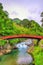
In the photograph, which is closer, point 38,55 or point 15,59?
point 38,55

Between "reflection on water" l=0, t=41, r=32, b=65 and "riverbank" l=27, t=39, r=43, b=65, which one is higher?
"riverbank" l=27, t=39, r=43, b=65

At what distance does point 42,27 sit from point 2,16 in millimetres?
17552

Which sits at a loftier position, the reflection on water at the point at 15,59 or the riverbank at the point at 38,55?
the riverbank at the point at 38,55

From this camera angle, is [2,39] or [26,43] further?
[26,43]

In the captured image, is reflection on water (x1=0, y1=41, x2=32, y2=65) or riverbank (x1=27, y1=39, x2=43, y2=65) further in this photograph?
reflection on water (x1=0, y1=41, x2=32, y2=65)

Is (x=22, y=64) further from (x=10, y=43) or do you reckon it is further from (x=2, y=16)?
(x=2, y=16)

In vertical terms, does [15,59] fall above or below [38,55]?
below

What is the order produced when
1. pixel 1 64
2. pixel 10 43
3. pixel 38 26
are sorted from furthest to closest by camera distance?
pixel 38 26 → pixel 10 43 → pixel 1 64

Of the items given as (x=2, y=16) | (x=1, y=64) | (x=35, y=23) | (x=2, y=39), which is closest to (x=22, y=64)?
(x=1, y=64)

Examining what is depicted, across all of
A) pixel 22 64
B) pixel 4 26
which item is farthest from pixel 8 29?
pixel 22 64

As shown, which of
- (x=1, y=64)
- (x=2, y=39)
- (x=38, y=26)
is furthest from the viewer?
(x=38, y=26)

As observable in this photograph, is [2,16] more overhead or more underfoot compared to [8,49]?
more overhead

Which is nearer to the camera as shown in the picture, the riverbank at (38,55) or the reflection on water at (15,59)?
the riverbank at (38,55)

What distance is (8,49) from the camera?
98875 mm
